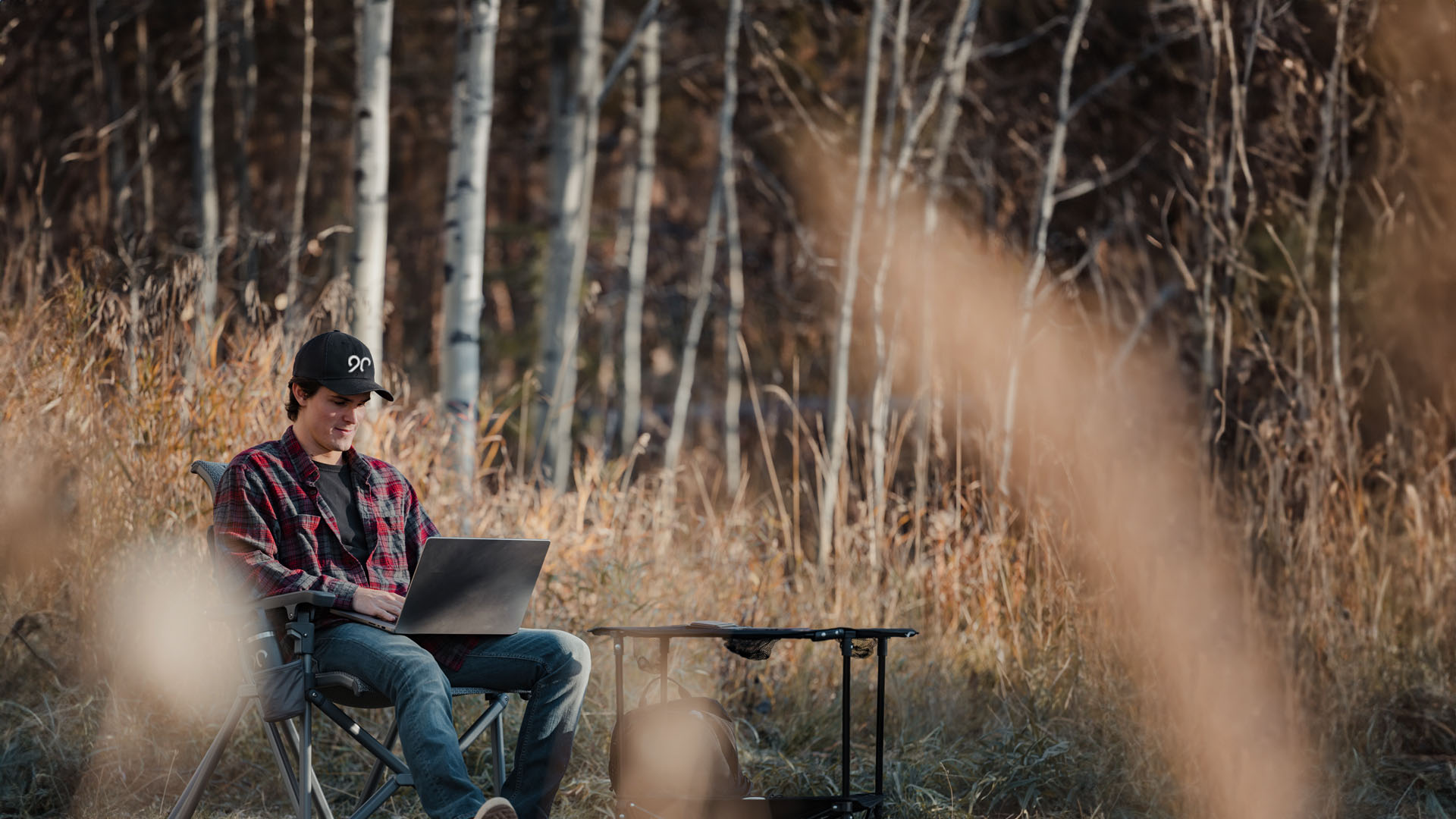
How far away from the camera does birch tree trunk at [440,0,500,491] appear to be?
19.3 ft

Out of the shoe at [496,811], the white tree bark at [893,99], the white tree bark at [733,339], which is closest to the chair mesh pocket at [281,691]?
the shoe at [496,811]

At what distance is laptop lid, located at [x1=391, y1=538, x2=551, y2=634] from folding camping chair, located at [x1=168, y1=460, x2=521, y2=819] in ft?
0.58

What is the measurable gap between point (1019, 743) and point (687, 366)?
6776mm

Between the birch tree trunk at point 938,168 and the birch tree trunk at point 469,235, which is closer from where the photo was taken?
the birch tree trunk at point 469,235

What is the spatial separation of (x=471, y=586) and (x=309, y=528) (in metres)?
0.39

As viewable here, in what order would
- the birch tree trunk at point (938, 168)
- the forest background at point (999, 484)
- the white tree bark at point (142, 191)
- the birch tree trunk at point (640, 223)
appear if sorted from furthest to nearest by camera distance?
the birch tree trunk at point (640, 223) < the birch tree trunk at point (938, 168) < the white tree bark at point (142, 191) < the forest background at point (999, 484)

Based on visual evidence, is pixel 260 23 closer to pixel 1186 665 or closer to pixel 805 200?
pixel 805 200

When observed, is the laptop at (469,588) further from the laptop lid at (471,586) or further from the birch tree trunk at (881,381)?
the birch tree trunk at (881,381)

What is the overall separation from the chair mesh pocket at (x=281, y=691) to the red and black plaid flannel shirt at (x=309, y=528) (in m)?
0.17

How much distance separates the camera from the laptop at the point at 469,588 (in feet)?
9.53

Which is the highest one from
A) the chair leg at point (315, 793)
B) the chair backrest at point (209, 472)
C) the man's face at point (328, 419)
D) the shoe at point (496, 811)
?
the man's face at point (328, 419)

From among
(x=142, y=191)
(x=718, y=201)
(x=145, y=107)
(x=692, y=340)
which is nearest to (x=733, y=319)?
(x=692, y=340)

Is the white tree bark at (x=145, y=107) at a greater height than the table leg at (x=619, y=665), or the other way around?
the white tree bark at (x=145, y=107)

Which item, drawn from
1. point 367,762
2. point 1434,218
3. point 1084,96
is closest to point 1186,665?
point 367,762
